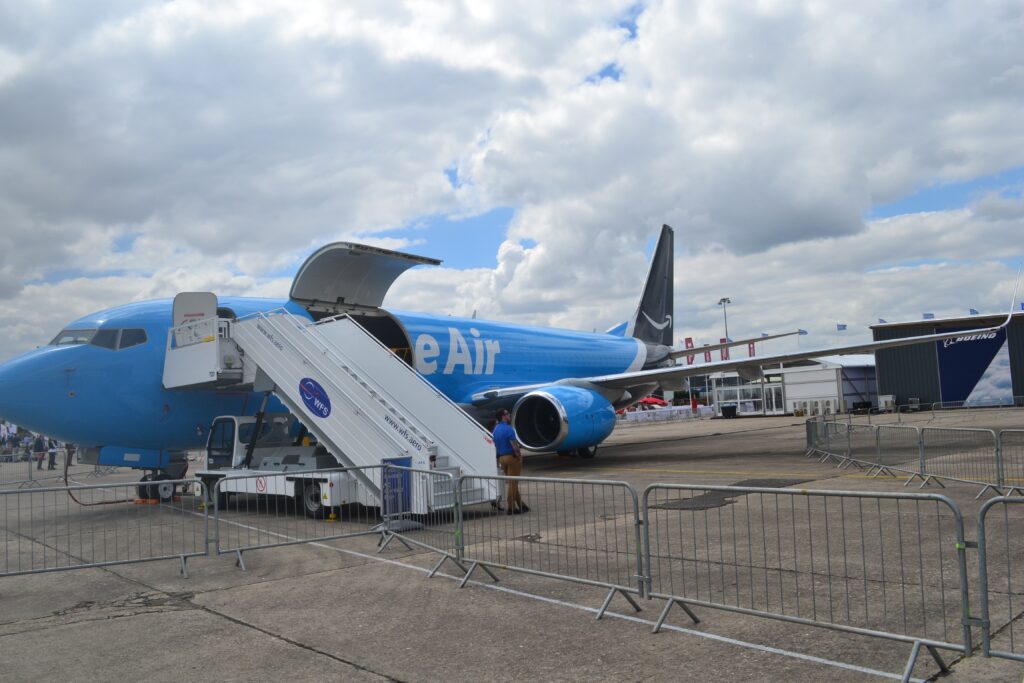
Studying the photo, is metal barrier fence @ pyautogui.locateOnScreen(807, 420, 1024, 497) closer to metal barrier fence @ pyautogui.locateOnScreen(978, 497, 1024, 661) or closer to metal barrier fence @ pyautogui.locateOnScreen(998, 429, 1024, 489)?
metal barrier fence @ pyautogui.locateOnScreen(998, 429, 1024, 489)

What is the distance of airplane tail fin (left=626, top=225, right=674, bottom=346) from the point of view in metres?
26.4

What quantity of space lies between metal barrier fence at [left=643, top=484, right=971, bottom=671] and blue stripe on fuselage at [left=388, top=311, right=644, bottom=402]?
27.2 ft

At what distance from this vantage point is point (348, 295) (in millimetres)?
14219

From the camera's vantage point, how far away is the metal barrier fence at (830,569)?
15.0ft

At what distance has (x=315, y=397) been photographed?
10.6 meters

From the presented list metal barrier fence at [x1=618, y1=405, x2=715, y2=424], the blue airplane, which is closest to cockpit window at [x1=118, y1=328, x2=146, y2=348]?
the blue airplane

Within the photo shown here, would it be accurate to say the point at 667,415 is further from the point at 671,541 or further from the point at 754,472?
the point at 671,541

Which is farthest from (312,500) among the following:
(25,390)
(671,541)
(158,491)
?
(671,541)

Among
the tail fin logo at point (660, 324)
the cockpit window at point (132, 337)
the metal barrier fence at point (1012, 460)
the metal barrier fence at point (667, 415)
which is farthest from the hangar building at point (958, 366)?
the cockpit window at point (132, 337)

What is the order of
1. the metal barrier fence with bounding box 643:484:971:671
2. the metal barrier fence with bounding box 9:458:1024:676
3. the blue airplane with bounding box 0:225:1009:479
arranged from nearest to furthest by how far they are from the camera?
the metal barrier fence with bounding box 643:484:971:671, the metal barrier fence with bounding box 9:458:1024:676, the blue airplane with bounding box 0:225:1009:479

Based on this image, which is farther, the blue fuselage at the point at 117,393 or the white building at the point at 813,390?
the white building at the point at 813,390

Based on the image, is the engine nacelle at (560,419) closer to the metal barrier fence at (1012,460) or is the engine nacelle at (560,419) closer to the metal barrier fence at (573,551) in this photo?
the metal barrier fence at (573,551)

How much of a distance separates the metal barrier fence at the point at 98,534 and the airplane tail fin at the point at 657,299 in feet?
55.6

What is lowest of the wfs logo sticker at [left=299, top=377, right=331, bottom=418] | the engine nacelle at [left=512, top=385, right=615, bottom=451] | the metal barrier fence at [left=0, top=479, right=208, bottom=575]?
the metal barrier fence at [left=0, top=479, right=208, bottom=575]
